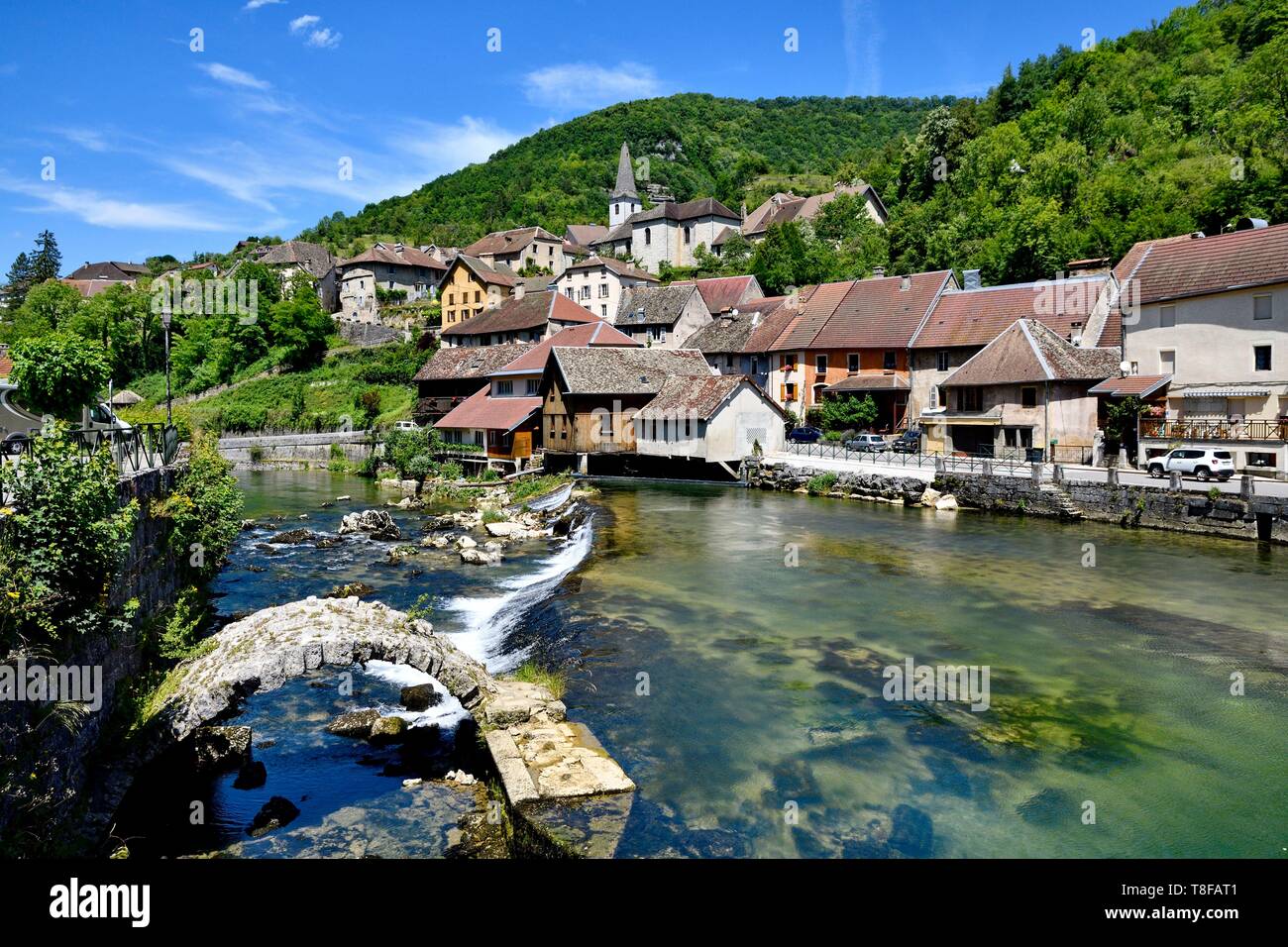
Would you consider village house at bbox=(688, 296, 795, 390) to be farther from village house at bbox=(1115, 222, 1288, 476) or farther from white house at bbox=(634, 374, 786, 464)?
village house at bbox=(1115, 222, 1288, 476)

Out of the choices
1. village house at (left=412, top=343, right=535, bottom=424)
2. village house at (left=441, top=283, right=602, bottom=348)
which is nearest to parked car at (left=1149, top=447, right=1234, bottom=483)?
village house at (left=412, top=343, right=535, bottom=424)

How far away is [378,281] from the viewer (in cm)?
10369

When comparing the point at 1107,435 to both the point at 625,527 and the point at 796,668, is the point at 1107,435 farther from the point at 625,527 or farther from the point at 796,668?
the point at 796,668

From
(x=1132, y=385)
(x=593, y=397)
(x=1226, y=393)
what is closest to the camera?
(x=1226, y=393)

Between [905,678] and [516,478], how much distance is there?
3814 cm

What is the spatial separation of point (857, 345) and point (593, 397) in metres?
19.4

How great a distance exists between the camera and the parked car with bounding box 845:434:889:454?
48156 mm

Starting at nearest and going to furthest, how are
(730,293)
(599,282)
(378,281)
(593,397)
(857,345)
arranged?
(593,397)
(857,345)
(730,293)
(599,282)
(378,281)

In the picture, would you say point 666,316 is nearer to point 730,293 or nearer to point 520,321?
point 730,293

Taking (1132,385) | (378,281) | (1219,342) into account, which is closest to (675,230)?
(378,281)

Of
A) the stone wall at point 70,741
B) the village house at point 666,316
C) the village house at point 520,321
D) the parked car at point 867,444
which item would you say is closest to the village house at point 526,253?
the village house at point 520,321

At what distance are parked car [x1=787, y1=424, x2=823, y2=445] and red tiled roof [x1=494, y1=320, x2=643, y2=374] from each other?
46.6 feet
